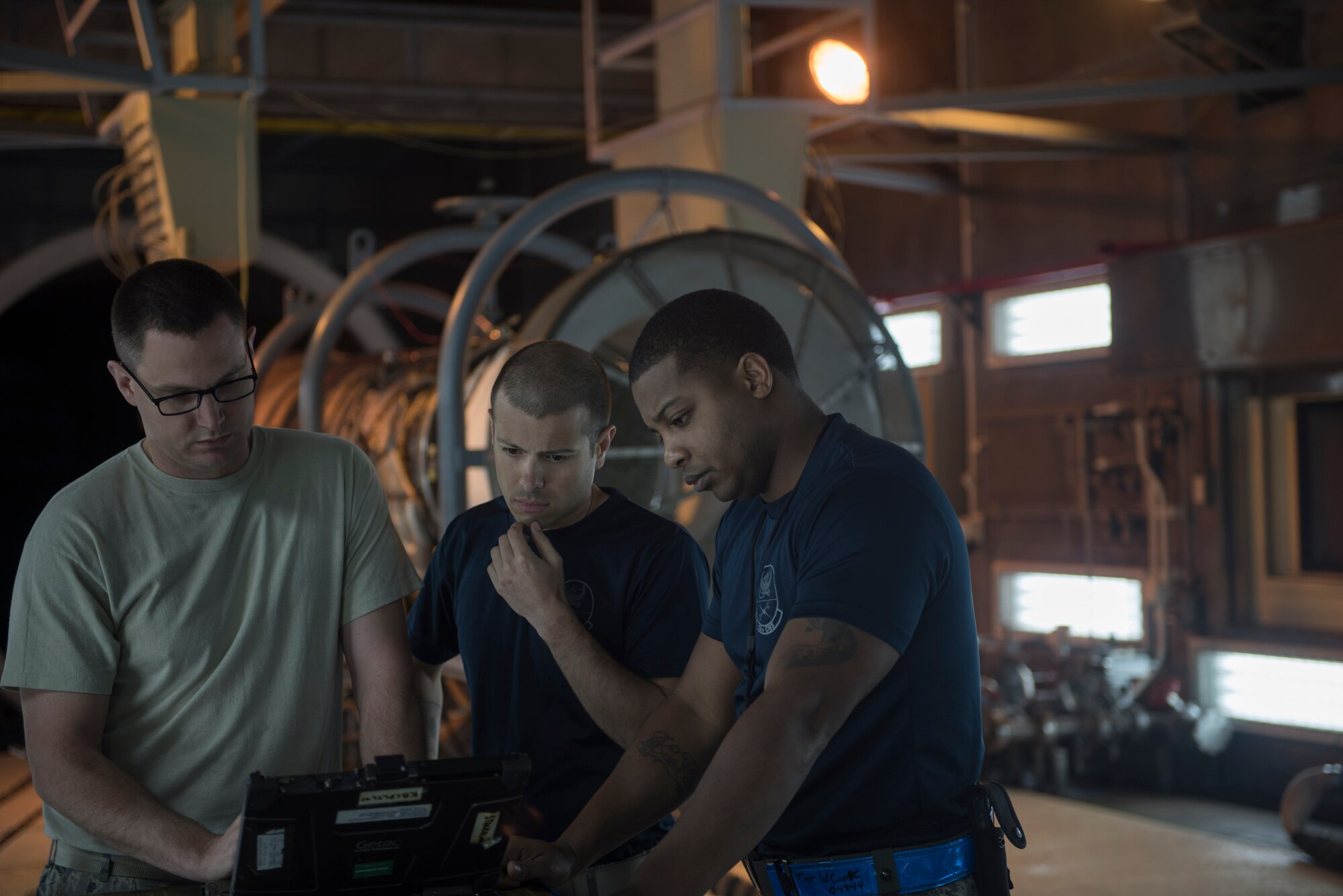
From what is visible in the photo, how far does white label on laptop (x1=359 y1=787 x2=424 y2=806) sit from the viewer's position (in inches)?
64.6

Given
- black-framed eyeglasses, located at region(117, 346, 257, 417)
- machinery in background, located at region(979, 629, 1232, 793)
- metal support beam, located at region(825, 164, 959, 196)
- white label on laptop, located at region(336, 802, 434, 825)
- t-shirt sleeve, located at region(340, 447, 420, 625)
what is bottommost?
machinery in background, located at region(979, 629, 1232, 793)

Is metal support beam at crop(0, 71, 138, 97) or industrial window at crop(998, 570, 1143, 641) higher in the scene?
metal support beam at crop(0, 71, 138, 97)

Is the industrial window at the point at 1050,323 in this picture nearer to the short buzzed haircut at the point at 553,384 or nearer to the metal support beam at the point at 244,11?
the metal support beam at the point at 244,11

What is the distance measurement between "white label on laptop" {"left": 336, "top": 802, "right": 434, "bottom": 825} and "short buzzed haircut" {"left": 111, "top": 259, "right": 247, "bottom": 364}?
3.07 ft

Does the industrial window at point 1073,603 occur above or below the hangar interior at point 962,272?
below

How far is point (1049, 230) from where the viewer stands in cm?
980

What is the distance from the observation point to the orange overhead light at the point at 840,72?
6.41 meters

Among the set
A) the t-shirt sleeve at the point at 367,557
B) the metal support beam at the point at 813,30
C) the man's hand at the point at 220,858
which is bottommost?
the man's hand at the point at 220,858

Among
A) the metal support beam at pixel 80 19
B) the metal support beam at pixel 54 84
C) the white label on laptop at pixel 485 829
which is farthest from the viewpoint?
the metal support beam at pixel 80 19

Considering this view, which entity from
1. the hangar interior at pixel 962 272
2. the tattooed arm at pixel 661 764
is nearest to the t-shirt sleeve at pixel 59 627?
the tattooed arm at pixel 661 764

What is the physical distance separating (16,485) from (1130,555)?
10289 millimetres

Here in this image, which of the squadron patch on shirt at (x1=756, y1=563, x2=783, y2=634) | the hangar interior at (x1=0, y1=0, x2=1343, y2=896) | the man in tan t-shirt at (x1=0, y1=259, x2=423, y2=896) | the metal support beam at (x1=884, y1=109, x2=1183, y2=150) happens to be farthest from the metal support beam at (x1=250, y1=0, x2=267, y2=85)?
the squadron patch on shirt at (x1=756, y1=563, x2=783, y2=634)

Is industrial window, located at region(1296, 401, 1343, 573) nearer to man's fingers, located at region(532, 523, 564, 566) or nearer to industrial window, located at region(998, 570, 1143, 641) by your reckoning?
industrial window, located at region(998, 570, 1143, 641)

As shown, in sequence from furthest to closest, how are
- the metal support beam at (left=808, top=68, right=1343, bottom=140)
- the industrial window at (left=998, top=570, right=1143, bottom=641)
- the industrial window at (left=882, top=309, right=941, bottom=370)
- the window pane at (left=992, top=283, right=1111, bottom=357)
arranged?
the industrial window at (left=882, top=309, right=941, bottom=370), the window pane at (left=992, top=283, right=1111, bottom=357), the industrial window at (left=998, top=570, right=1143, bottom=641), the metal support beam at (left=808, top=68, right=1343, bottom=140)
